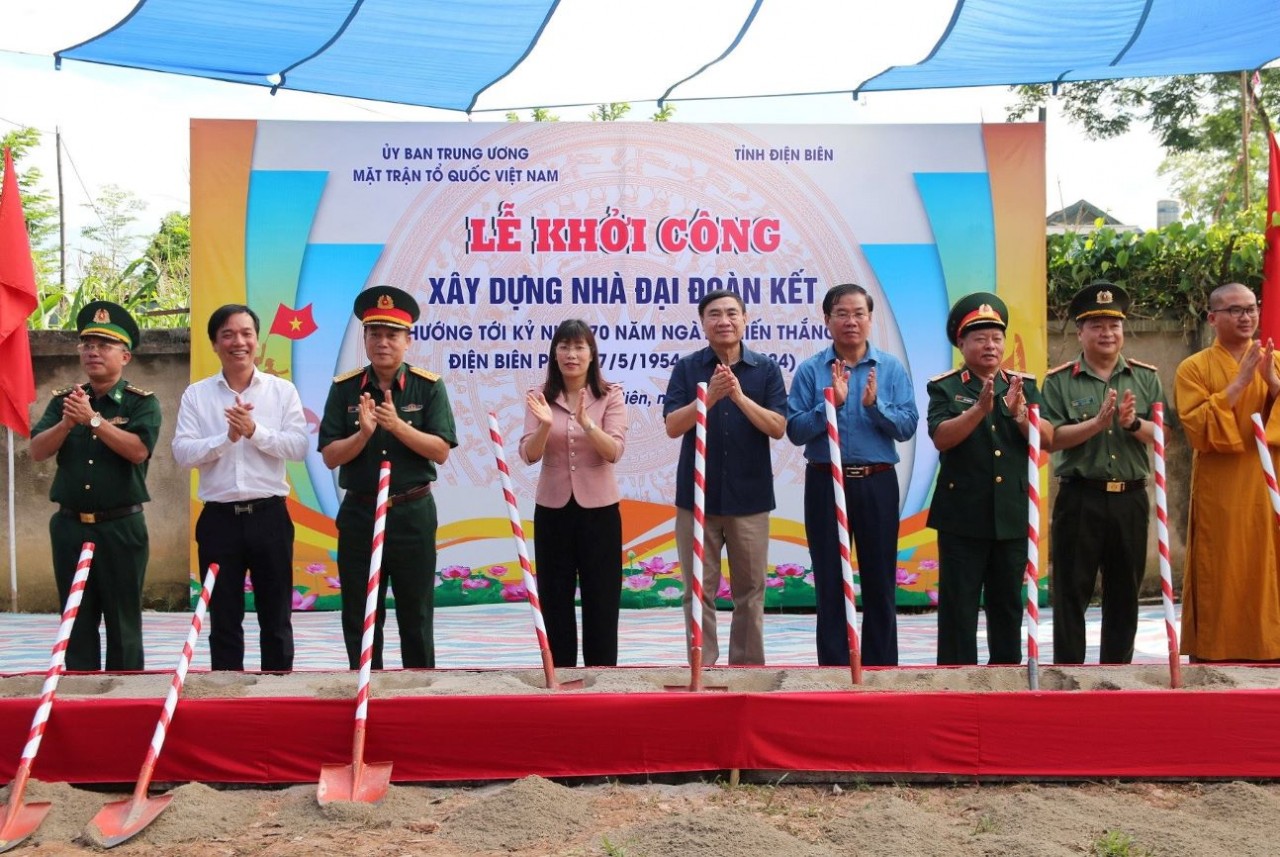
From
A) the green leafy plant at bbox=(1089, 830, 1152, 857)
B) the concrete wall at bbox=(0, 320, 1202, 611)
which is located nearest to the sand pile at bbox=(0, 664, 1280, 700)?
the green leafy plant at bbox=(1089, 830, 1152, 857)

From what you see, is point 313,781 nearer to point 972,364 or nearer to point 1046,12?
point 972,364

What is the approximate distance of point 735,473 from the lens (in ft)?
15.1

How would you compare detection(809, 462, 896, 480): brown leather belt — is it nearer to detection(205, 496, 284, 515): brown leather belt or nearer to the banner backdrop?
detection(205, 496, 284, 515): brown leather belt

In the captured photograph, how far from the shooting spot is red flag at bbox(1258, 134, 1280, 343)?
4871 millimetres

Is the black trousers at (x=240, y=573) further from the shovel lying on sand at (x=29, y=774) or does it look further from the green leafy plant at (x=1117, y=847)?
the green leafy plant at (x=1117, y=847)

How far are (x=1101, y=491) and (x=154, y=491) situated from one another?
4975 mm

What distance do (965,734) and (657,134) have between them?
4.25 meters

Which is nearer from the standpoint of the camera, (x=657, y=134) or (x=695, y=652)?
(x=695, y=652)

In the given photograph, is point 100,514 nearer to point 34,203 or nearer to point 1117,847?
point 1117,847

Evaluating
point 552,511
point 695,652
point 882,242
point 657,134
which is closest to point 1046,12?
point 882,242

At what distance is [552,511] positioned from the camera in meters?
4.50

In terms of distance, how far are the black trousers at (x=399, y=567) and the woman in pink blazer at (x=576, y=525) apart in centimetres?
41

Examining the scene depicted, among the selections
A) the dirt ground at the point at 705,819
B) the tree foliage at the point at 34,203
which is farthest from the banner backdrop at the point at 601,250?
the tree foliage at the point at 34,203

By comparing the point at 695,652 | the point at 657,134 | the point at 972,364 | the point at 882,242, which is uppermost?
the point at 657,134
